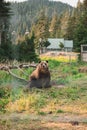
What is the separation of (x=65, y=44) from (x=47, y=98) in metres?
105

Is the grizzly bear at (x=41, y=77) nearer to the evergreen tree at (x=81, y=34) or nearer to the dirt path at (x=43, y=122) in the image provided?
the dirt path at (x=43, y=122)

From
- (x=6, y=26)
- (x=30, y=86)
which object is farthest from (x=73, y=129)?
(x=6, y=26)

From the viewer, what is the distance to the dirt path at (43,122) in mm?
8156

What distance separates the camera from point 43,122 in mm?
8719

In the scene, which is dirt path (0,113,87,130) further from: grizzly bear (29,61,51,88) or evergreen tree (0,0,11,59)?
evergreen tree (0,0,11,59)

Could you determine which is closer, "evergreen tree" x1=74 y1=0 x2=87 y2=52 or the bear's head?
the bear's head

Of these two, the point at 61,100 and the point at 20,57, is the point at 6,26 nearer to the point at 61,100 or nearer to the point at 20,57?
the point at 20,57

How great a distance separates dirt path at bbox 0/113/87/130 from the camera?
321 inches

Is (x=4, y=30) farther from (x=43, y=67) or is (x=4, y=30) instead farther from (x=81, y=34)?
(x=43, y=67)

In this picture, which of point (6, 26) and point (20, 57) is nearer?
point (20, 57)

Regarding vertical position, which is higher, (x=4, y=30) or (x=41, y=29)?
(x=4, y=30)

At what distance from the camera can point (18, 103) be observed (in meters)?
11.0

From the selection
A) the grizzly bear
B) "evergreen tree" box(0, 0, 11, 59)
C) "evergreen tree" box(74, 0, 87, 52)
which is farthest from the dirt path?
"evergreen tree" box(74, 0, 87, 52)

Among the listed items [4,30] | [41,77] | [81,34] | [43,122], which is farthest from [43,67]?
[81,34]
